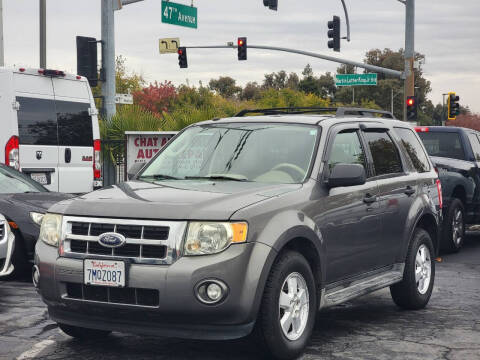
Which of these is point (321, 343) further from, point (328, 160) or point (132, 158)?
point (132, 158)

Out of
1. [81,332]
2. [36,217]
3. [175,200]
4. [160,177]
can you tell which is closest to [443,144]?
[36,217]

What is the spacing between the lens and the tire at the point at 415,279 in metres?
7.55

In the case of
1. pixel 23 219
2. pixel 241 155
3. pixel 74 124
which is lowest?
pixel 23 219

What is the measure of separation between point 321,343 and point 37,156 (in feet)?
24.0

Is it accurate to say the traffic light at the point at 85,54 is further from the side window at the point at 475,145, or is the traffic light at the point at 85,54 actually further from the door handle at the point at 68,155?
the side window at the point at 475,145

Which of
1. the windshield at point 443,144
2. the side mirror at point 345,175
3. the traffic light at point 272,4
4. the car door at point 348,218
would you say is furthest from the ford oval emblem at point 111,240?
the traffic light at point 272,4

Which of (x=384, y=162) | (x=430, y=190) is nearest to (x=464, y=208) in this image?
(x=430, y=190)

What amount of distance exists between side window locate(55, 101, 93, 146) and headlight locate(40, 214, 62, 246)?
7.11 meters

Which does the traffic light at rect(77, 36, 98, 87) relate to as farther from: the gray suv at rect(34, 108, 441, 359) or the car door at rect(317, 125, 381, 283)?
the car door at rect(317, 125, 381, 283)

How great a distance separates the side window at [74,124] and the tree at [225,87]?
89.6 metres

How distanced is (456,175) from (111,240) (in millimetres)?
8087

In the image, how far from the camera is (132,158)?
1464cm

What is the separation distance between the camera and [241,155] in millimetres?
6539

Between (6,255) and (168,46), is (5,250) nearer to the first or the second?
(6,255)
